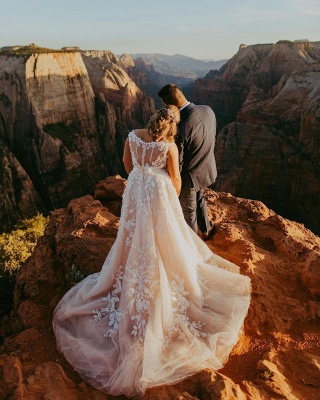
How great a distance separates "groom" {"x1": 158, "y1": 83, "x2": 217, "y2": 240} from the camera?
390 cm

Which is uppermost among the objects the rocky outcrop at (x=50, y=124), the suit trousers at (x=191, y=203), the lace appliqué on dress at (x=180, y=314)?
the suit trousers at (x=191, y=203)

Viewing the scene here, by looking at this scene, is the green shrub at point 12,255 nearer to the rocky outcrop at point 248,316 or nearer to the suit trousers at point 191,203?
the rocky outcrop at point 248,316

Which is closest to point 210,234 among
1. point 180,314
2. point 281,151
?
point 180,314

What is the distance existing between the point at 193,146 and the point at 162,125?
918mm

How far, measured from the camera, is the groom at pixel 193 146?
390 centimetres

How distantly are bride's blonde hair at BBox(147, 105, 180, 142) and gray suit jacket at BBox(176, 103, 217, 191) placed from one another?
0.58m

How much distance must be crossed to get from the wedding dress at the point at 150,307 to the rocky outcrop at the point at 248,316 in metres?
0.18

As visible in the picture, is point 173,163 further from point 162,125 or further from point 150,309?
point 150,309

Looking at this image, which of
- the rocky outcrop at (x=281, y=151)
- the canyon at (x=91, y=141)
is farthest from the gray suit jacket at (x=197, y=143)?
the canyon at (x=91, y=141)

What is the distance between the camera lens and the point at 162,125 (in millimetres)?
3252

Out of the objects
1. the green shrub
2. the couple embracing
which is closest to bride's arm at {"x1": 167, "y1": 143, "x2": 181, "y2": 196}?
the couple embracing

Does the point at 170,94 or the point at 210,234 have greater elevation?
the point at 170,94

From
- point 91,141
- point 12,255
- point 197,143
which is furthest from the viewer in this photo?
point 91,141

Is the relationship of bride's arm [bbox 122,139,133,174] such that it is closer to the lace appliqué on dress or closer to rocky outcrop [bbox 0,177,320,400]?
the lace appliqué on dress
